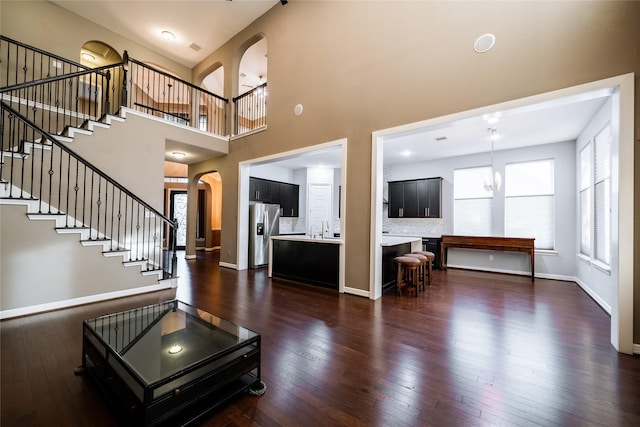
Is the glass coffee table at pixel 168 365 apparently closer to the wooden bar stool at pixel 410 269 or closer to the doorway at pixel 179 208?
the wooden bar stool at pixel 410 269

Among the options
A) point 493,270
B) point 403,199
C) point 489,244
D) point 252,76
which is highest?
point 252,76

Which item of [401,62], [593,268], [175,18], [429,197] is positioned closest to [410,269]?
[593,268]

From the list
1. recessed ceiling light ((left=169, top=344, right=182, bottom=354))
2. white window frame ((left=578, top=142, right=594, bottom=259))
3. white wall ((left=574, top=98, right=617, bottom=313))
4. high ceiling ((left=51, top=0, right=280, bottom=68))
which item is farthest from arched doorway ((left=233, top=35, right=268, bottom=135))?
white window frame ((left=578, top=142, right=594, bottom=259))

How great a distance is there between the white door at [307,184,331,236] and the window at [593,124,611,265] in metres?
6.05

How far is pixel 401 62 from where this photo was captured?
3711 mm

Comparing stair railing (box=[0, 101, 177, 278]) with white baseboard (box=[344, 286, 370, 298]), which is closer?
stair railing (box=[0, 101, 177, 278])

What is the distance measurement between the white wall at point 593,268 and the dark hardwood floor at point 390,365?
363mm

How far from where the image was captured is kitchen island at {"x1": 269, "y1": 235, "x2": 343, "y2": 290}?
14.4ft

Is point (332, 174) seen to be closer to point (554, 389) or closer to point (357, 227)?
point (357, 227)

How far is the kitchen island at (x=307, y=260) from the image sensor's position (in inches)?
173

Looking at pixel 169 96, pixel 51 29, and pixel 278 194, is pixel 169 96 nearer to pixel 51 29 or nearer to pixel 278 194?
pixel 51 29

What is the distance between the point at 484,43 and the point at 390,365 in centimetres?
368

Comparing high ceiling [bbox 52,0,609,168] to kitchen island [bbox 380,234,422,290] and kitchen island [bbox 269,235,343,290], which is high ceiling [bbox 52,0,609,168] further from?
kitchen island [bbox 380,234,422,290]

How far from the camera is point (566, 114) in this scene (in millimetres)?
4152
